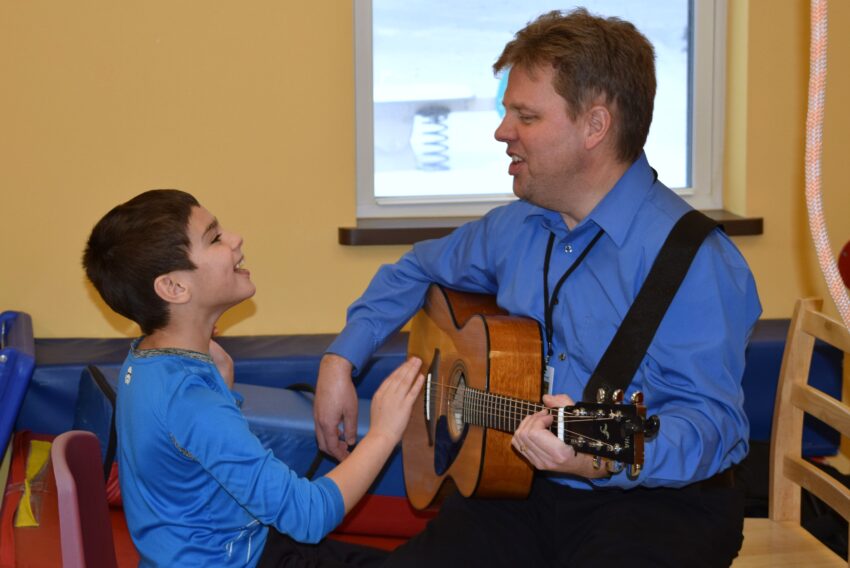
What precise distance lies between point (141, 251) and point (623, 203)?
33.1 inches

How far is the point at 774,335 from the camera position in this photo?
9.82 feet

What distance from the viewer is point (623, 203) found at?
191cm

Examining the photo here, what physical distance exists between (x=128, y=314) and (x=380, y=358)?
1.16 m

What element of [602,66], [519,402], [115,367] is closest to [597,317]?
[519,402]

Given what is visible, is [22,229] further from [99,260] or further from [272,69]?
[99,260]

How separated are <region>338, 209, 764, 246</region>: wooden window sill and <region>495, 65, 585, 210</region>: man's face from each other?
107cm

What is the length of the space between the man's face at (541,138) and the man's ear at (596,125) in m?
0.01

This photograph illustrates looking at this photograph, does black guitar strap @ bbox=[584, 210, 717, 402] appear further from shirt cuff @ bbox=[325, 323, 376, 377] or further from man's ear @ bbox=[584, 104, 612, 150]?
shirt cuff @ bbox=[325, 323, 376, 377]

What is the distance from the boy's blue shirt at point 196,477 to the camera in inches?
60.6

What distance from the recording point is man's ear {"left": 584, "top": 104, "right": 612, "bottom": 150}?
1936mm

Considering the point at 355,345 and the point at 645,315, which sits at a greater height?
the point at 645,315

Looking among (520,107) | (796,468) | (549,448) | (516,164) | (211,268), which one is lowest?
(796,468)

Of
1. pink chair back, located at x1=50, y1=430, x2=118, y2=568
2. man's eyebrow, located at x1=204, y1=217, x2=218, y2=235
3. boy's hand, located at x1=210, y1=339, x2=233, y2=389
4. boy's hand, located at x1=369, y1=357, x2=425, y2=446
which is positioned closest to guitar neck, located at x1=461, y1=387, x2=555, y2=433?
boy's hand, located at x1=369, y1=357, x2=425, y2=446

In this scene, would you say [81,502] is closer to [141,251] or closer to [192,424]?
[192,424]
